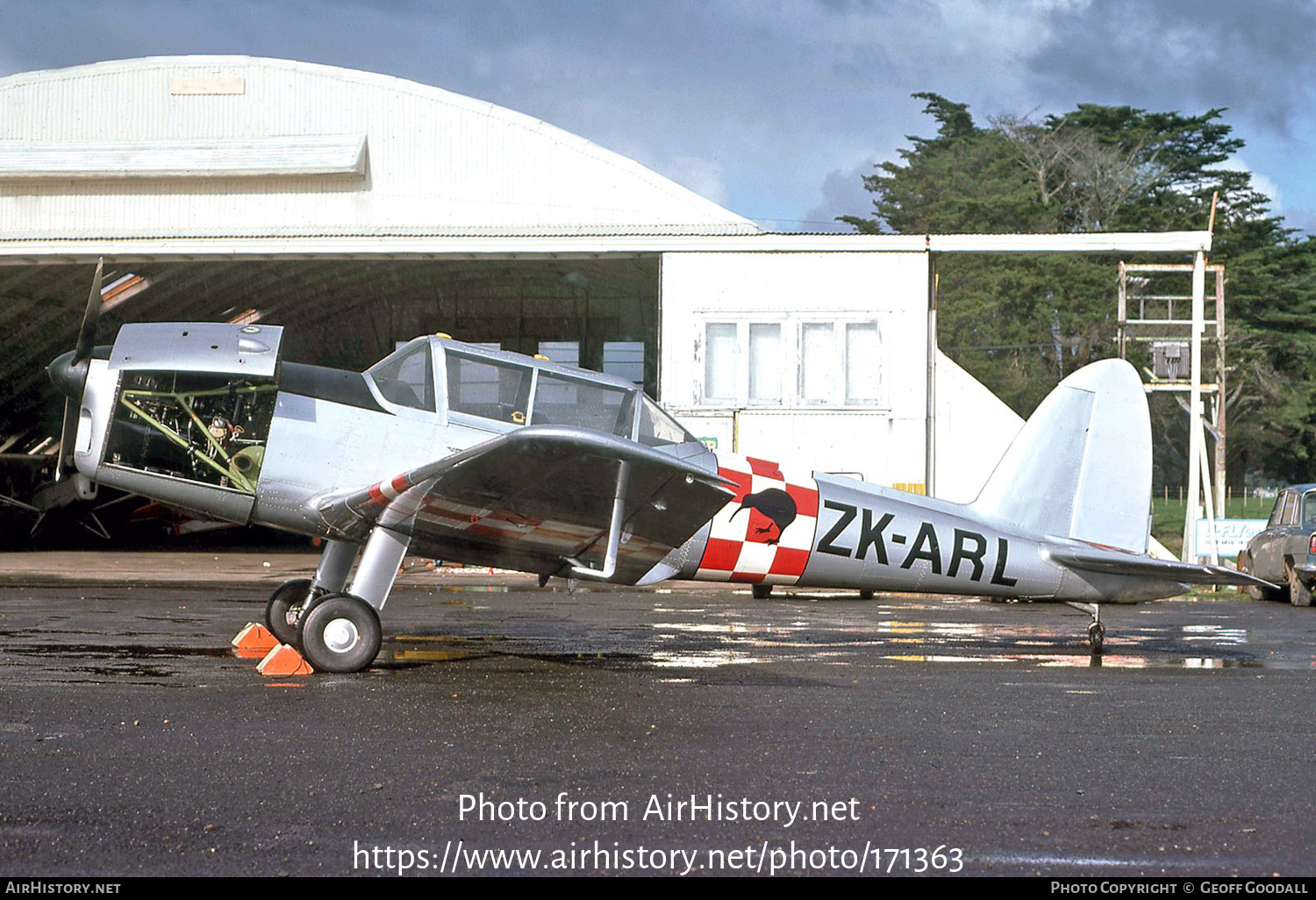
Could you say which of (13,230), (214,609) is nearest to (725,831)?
(214,609)

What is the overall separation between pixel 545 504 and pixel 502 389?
3.01ft

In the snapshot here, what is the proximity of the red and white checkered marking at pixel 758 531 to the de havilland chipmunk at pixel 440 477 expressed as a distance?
0.01 metres

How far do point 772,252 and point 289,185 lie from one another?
9114mm

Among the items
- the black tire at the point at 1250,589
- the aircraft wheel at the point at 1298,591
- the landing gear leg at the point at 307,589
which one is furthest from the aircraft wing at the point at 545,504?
the black tire at the point at 1250,589

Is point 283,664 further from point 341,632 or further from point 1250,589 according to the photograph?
point 1250,589

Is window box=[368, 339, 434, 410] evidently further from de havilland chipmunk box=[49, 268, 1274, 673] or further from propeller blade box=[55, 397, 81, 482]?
propeller blade box=[55, 397, 81, 482]

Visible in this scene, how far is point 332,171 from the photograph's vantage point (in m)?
21.7

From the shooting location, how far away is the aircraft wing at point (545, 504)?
6.82m

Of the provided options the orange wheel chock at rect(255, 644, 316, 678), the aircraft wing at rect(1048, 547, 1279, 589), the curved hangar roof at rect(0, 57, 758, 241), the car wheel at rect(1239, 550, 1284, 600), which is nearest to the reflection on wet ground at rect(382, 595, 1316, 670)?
the aircraft wing at rect(1048, 547, 1279, 589)

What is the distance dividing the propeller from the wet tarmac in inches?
56.1

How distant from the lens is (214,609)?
41.1ft

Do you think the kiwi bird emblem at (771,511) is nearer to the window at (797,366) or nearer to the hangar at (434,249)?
the hangar at (434,249)

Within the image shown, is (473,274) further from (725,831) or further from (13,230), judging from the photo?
(725,831)

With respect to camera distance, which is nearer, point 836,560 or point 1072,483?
point 836,560
